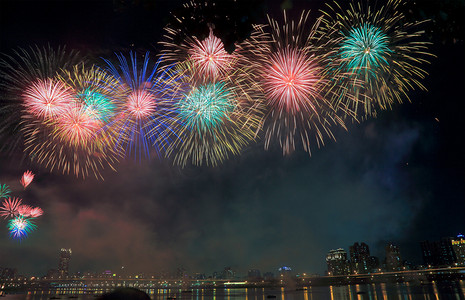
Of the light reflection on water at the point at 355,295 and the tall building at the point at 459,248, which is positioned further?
the tall building at the point at 459,248

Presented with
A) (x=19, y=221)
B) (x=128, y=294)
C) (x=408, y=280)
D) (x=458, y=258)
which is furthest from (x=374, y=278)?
(x=128, y=294)

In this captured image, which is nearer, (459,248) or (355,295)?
(355,295)

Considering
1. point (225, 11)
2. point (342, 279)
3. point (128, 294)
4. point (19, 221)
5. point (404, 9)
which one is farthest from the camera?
point (342, 279)

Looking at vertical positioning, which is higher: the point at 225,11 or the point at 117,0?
the point at 117,0

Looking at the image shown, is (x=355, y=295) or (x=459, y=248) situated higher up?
(x=459, y=248)

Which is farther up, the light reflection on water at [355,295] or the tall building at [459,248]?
the tall building at [459,248]

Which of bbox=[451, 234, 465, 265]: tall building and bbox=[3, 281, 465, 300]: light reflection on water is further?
bbox=[451, 234, 465, 265]: tall building

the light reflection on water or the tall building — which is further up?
the tall building

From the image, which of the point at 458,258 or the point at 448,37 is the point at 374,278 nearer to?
the point at 458,258
